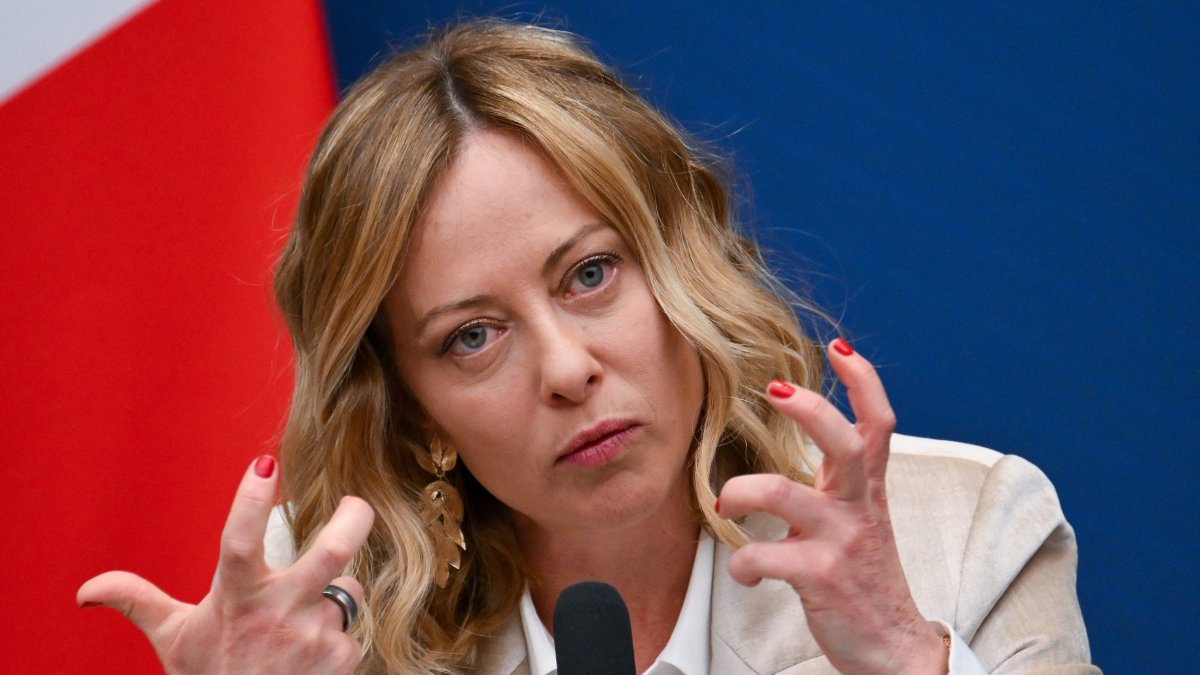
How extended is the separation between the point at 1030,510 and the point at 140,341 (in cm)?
135

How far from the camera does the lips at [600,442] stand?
1.44 metres

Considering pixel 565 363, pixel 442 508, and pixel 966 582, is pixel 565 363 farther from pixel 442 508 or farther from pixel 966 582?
pixel 966 582

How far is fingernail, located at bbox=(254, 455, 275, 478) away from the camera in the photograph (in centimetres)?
112

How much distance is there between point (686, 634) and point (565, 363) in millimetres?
403

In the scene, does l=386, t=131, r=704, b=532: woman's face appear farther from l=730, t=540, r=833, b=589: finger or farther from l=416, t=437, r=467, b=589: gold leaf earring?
l=730, t=540, r=833, b=589: finger

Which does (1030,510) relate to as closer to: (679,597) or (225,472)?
(679,597)

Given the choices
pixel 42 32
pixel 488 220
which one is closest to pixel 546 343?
pixel 488 220

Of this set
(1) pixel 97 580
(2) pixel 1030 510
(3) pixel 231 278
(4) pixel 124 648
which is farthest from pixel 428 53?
(4) pixel 124 648

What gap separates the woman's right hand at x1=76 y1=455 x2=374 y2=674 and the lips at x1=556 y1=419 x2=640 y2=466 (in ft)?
1.06

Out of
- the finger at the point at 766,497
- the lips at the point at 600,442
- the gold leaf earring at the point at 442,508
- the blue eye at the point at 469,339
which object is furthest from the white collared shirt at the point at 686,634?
the finger at the point at 766,497

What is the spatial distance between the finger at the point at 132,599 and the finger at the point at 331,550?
124 millimetres

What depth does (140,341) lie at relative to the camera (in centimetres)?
205

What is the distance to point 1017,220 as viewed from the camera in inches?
74.2

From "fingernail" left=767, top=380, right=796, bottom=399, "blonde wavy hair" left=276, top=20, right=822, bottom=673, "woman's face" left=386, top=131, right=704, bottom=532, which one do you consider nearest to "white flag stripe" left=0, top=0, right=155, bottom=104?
"blonde wavy hair" left=276, top=20, right=822, bottom=673
